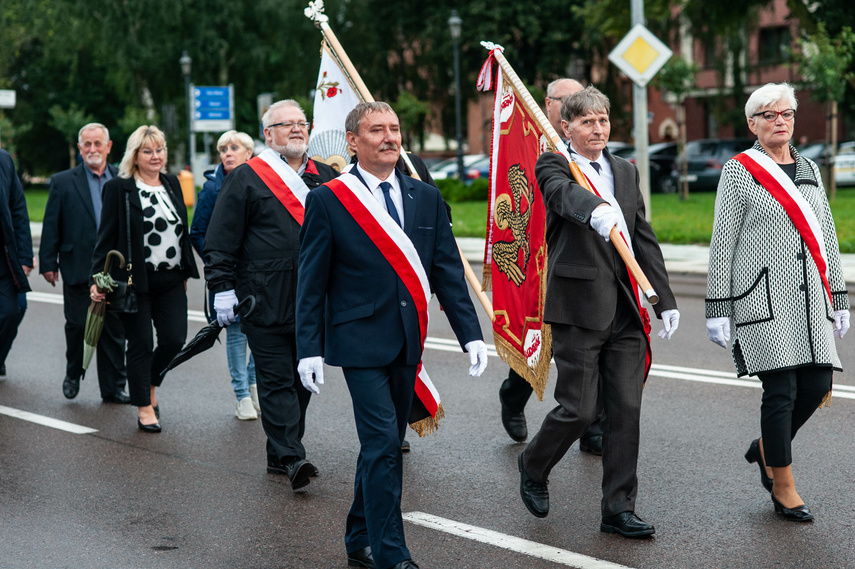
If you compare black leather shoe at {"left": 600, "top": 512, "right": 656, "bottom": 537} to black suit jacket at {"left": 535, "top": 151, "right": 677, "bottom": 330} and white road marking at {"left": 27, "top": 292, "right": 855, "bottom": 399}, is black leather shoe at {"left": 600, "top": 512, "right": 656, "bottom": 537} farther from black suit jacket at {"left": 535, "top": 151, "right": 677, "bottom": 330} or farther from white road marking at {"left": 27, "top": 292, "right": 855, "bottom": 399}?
white road marking at {"left": 27, "top": 292, "right": 855, "bottom": 399}

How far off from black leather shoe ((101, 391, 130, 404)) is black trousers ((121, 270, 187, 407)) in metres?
0.72

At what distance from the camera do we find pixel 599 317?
15.0 feet

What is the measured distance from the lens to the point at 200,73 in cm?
4234

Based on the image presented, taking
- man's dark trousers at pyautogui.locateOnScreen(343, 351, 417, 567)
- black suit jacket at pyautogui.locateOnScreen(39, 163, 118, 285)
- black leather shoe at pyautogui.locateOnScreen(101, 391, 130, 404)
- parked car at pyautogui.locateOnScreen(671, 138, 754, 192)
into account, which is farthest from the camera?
parked car at pyautogui.locateOnScreen(671, 138, 754, 192)

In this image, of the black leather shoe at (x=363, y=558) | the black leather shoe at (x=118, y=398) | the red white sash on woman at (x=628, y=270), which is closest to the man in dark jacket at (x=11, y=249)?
the black leather shoe at (x=118, y=398)

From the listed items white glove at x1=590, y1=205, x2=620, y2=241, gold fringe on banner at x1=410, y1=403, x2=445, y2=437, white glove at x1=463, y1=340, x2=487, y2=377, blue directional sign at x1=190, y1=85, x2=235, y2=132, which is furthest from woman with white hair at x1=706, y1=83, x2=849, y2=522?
blue directional sign at x1=190, y1=85, x2=235, y2=132

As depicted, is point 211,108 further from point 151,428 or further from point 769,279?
point 769,279

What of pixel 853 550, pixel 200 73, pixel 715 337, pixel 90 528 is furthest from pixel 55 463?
pixel 200 73

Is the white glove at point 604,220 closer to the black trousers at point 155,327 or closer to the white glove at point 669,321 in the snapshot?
the white glove at point 669,321

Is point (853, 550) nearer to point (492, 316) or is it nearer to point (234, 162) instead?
point (492, 316)

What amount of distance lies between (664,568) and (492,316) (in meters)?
2.09

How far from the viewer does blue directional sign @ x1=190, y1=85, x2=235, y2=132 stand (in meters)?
23.7

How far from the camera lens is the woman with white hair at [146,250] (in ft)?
22.2

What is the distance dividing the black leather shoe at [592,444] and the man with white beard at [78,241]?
132 inches
